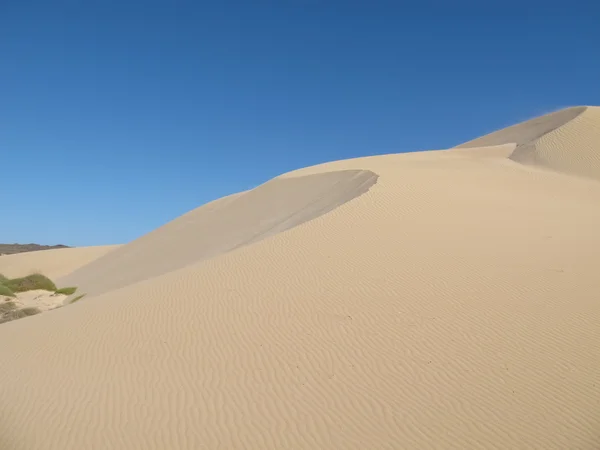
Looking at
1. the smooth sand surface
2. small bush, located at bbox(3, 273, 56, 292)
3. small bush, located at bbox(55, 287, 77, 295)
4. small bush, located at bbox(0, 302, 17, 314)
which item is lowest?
small bush, located at bbox(0, 302, 17, 314)

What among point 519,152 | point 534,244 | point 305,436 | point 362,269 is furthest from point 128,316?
point 519,152

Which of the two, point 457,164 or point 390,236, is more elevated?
point 457,164

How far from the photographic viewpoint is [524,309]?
294 inches

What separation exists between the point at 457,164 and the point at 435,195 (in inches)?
327

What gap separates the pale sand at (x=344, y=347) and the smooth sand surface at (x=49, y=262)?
76.4 feet

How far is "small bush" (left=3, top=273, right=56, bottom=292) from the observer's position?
2136 cm

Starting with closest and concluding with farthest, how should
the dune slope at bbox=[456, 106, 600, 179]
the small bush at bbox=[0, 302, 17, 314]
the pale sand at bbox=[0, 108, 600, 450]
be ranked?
1. the pale sand at bbox=[0, 108, 600, 450]
2. the small bush at bbox=[0, 302, 17, 314]
3. the dune slope at bbox=[456, 106, 600, 179]

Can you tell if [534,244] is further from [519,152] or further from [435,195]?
[519,152]

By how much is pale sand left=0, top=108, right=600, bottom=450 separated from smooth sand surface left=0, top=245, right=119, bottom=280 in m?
23.3

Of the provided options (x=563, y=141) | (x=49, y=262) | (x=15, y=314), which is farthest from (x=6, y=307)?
(x=563, y=141)

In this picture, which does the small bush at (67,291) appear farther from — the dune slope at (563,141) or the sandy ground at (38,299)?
the dune slope at (563,141)

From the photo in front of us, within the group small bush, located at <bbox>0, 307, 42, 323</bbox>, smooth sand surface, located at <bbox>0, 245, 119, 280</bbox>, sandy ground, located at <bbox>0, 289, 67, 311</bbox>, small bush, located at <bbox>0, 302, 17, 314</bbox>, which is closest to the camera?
small bush, located at <bbox>0, 307, 42, 323</bbox>

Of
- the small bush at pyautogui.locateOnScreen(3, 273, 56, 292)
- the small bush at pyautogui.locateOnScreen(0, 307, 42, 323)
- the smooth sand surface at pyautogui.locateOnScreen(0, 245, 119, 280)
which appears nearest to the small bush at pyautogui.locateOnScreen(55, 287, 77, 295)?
the small bush at pyautogui.locateOnScreen(3, 273, 56, 292)

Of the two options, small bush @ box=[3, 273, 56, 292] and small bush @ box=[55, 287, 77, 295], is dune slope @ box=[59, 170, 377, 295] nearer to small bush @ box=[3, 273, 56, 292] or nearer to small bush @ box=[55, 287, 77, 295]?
small bush @ box=[55, 287, 77, 295]
